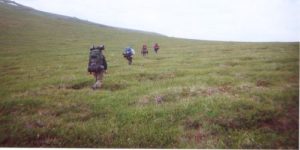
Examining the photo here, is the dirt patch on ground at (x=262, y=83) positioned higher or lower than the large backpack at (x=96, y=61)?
lower

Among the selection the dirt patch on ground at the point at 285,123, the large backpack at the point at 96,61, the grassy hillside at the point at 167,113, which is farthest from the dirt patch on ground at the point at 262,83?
the large backpack at the point at 96,61

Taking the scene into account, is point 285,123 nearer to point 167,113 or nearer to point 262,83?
point 167,113

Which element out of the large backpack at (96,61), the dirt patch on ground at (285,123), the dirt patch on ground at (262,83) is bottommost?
the dirt patch on ground at (285,123)

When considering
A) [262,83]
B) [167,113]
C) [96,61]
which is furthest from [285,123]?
[96,61]

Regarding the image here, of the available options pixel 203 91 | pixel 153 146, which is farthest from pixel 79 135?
pixel 203 91

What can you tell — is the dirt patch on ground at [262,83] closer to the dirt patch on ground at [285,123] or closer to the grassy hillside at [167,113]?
the grassy hillside at [167,113]

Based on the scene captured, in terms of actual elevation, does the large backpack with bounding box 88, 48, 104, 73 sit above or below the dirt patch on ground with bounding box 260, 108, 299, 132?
above

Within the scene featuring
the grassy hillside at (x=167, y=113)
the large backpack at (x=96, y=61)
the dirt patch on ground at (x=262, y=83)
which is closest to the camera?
the grassy hillside at (x=167, y=113)

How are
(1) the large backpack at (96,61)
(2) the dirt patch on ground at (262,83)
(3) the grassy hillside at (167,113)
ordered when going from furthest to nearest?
1. (1) the large backpack at (96,61)
2. (2) the dirt patch on ground at (262,83)
3. (3) the grassy hillside at (167,113)

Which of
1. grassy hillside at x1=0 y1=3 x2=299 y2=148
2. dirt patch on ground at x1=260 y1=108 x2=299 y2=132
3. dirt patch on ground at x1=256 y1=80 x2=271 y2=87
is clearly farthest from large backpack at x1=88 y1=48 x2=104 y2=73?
dirt patch on ground at x1=260 y1=108 x2=299 y2=132

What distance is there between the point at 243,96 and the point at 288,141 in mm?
2777

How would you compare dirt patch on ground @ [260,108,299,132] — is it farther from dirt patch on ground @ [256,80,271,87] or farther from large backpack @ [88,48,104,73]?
large backpack @ [88,48,104,73]

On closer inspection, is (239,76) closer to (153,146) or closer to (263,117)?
(263,117)

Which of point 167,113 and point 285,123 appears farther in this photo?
point 167,113
